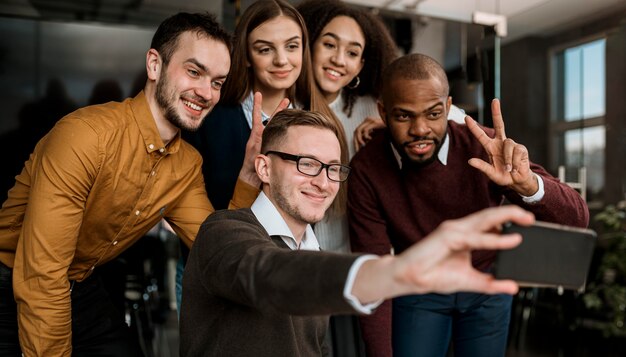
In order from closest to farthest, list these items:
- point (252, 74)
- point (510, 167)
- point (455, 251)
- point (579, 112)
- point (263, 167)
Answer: point (455, 251) < point (263, 167) < point (510, 167) < point (252, 74) < point (579, 112)

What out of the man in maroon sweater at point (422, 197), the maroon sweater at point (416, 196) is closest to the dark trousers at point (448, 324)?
the man in maroon sweater at point (422, 197)

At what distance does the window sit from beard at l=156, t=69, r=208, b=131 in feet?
14.1

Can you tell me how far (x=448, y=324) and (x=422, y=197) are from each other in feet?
1.50

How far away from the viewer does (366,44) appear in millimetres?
2537

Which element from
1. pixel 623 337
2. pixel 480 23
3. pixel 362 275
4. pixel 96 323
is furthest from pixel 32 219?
pixel 623 337

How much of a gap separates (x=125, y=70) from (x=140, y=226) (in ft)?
5.90

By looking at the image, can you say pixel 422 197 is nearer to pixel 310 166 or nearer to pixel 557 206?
pixel 557 206

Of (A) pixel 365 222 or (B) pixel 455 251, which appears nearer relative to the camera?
(B) pixel 455 251

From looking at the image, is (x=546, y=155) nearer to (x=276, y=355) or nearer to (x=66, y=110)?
(x=66, y=110)

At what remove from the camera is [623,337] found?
4.67m

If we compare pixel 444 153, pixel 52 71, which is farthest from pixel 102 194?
pixel 52 71

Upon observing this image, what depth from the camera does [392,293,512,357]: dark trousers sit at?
6.70 feet

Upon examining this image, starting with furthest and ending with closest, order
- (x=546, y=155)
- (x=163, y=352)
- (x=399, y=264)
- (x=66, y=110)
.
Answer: (x=546, y=155) < (x=163, y=352) < (x=66, y=110) < (x=399, y=264)

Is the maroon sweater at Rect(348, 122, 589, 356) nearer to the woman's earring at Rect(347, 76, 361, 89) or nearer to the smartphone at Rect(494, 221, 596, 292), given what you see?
the woman's earring at Rect(347, 76, 361, 89)
